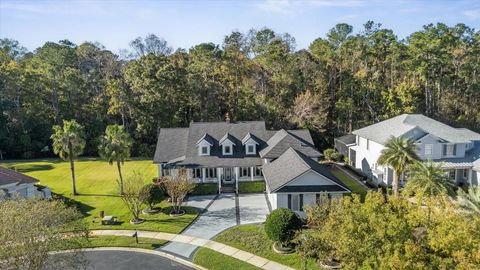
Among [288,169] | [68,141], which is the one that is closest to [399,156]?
[288,169]

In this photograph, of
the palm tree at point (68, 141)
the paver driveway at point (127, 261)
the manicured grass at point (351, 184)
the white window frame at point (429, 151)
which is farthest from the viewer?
the white window frame at point (429, 151)

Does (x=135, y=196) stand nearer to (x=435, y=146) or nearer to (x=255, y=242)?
(x=255, y=242)

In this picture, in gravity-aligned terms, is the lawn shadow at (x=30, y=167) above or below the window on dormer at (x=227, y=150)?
below

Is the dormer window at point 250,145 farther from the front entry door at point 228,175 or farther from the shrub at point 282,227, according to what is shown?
the shrub at point 282,227

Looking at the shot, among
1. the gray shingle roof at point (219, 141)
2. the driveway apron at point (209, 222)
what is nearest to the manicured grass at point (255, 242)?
the driveway apron at point (209, 222)

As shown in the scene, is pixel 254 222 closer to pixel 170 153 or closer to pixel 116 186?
pixel 170 153
